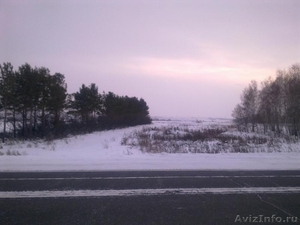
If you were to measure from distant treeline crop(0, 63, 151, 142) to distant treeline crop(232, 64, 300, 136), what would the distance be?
96.7ft

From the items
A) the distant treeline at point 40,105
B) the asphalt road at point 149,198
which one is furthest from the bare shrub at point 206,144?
the distant treeline at point 40,105

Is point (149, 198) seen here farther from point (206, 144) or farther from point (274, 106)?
point (274, 106)

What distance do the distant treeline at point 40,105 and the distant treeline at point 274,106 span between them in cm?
2946

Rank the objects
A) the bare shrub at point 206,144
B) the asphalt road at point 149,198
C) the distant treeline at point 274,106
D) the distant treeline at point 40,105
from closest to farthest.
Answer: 1. the asphalt road at point 149,198
2. the bare shrub at point 206,144
3. the distant treeline at point 40,105
4. the distant treeline at point 274,106

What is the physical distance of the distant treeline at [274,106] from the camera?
1243 inches

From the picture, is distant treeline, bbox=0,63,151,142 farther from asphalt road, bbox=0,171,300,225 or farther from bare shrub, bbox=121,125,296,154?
asphalt road, bbox=0,171,300,225

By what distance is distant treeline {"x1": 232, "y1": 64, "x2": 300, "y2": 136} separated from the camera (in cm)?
3157

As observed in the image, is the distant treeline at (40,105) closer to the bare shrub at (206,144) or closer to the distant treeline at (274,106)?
the bare shrub at (206,144)

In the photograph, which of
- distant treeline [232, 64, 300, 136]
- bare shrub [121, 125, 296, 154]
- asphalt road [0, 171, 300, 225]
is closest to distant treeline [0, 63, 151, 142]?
bare shrub [121, 125, 296, 154]

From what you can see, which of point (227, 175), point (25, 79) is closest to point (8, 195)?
point (227, 175)

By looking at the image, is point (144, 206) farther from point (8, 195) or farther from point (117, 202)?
point (8, 195)

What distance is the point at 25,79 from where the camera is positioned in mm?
28516

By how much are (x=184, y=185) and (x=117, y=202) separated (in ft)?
8.02

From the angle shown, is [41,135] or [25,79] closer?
[25,79]
